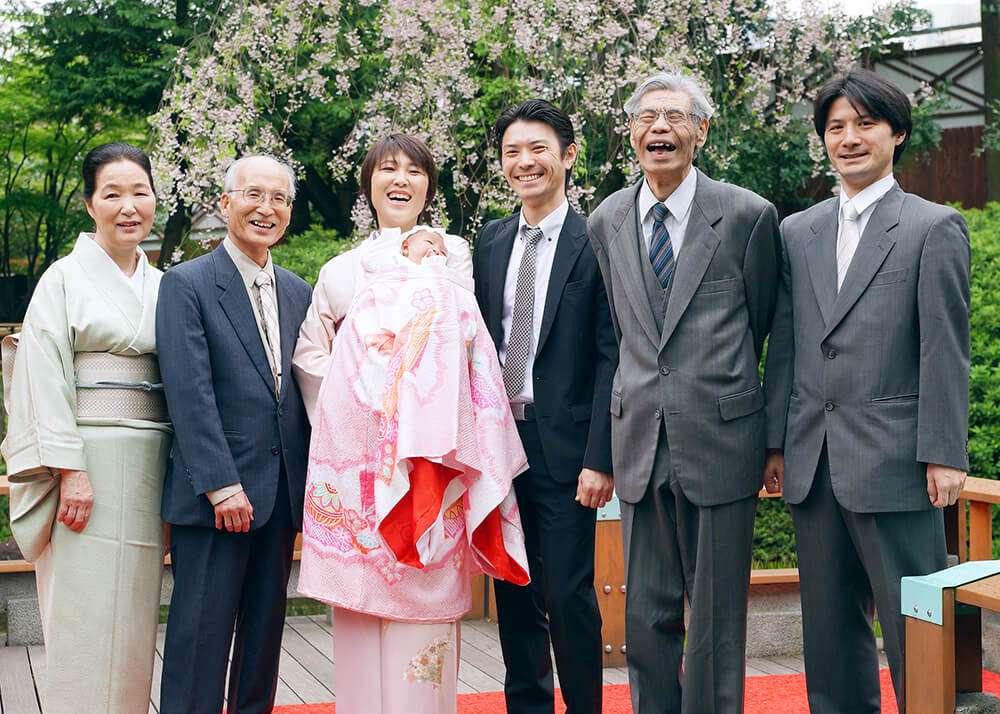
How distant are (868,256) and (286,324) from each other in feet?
5.52

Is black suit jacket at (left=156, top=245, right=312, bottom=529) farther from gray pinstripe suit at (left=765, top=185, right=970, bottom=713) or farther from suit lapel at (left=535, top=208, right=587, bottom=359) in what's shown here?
gray pinstripe suit at (left=765, top=185, right=970, bottom=713)

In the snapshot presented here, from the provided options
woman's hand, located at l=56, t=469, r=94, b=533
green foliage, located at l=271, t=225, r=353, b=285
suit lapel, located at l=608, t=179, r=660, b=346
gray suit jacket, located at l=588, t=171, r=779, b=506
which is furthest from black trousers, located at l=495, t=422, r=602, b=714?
green foliage, located at l=271, t=225, r=353, b=285

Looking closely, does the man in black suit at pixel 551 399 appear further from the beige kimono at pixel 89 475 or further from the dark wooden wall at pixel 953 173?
the dark wooden wall at pixel 953 173

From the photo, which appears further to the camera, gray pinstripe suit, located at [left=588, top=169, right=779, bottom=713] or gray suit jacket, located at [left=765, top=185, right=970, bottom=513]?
gray pinstripe suit, located at [left=588, top=169, right=779, bottom=713]

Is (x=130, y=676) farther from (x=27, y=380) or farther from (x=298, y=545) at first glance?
(x=298, y=545)

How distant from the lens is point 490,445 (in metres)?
3.05

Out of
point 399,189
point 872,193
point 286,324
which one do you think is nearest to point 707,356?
point 872,193

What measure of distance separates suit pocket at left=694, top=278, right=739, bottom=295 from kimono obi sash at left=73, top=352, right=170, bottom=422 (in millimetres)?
1576

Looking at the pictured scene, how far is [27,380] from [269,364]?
67 centimetres

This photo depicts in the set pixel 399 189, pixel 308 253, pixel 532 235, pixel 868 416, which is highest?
pixel 308 253

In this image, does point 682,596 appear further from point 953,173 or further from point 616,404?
point 953,173

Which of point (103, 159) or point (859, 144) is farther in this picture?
point (103, 159)

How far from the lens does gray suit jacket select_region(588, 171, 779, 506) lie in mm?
2889

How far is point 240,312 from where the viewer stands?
123 inches
